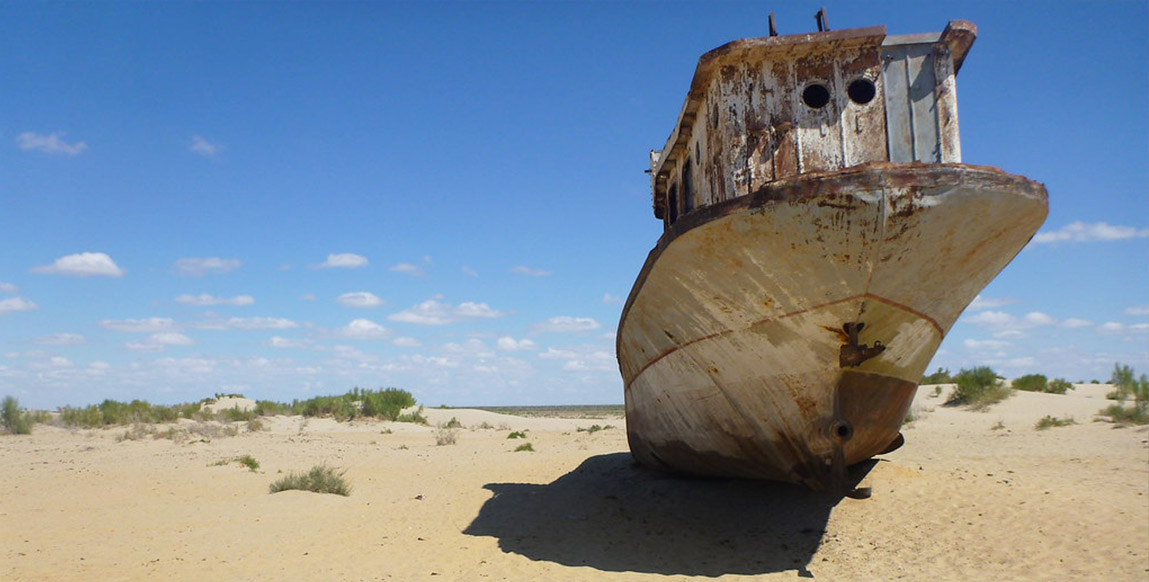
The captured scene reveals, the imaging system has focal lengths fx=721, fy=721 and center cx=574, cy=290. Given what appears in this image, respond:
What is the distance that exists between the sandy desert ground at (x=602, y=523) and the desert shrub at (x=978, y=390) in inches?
248

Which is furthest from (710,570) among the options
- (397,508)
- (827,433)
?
(397,508)

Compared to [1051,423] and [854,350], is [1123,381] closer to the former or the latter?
[1051,423]

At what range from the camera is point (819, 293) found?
464cm

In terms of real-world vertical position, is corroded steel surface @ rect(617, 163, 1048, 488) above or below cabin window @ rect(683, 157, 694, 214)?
below

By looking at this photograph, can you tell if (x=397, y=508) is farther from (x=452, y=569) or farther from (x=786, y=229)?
(x=786, y=229)

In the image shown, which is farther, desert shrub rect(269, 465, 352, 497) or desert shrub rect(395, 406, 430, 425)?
desert shrub rect(395, 406, 430, 425)

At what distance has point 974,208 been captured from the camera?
4258 mm

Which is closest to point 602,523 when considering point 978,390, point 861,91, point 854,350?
point 854,350

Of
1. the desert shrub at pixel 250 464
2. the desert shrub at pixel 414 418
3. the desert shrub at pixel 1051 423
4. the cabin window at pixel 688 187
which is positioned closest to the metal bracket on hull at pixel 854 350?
the cabin window at pixel 688 187

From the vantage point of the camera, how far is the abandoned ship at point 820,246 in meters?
4.29

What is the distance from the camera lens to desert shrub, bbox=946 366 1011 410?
55.1 feet

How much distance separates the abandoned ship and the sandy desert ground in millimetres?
665

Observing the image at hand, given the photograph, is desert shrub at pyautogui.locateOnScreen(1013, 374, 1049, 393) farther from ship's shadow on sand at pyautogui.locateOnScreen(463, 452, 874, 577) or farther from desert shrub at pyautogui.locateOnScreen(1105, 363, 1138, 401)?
ship's shadow on sand at pyautogui.locateOnScreen(463, 452, 874, 577)

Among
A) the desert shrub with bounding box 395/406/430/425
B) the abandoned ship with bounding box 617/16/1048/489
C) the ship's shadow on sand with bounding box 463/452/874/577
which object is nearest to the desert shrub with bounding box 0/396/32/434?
the desert shrub with bounding box 395/406/430/425
